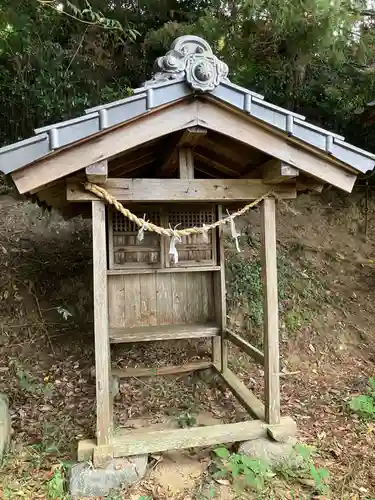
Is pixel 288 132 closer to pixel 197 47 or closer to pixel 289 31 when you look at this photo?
pixel 197 47

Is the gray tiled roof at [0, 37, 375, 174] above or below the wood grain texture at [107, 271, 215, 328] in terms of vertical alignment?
above

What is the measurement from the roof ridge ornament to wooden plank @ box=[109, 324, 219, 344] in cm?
255

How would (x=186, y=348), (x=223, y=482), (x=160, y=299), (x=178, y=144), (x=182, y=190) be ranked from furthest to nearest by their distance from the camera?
(x=186, y=348) < (x=160, y=299) < (x=178, y=144) < (x=182, y=190) < (x=223, y=482)

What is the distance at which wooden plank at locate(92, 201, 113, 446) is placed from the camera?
3051 mm

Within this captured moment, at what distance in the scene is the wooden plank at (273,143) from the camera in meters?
2.96

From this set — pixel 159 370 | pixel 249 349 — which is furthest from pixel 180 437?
pixel 159 370

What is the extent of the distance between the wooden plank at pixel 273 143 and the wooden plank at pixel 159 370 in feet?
9.55

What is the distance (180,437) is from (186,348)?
2441mm

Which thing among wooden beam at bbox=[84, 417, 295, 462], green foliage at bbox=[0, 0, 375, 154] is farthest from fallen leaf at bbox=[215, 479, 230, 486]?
green foliage at bbox=[0, 0, 375, 154]

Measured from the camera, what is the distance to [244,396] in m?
4.03

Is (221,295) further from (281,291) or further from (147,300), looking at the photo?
(281,291)

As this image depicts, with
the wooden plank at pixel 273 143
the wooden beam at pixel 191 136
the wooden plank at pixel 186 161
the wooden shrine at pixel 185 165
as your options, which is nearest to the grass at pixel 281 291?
the wooden shrine at pixel 185 165

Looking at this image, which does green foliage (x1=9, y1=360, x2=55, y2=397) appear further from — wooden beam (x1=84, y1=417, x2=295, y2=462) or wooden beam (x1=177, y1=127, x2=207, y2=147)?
wooden beam (x1=177, y1=127, x2=207, y2=147)

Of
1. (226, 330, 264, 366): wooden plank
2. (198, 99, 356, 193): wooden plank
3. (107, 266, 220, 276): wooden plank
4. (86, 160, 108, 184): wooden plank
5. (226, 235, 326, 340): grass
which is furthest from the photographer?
(226, 235, 326, 340): grass
